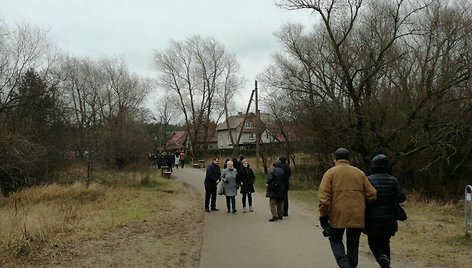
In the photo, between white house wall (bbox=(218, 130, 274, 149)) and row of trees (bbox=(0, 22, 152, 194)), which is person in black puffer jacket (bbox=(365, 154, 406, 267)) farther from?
white house wall (bbox=(218, 130, 274, 149))

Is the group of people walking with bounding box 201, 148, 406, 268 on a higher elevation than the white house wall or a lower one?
lower

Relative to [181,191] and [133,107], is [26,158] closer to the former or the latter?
[181,191]

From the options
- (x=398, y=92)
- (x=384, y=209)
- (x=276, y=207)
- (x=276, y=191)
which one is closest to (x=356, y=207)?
(x=384, y=209)

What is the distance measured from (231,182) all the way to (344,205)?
7.88 meters

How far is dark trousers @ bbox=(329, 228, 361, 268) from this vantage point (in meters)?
6.24

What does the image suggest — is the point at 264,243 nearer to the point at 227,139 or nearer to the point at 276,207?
the point at 276,207

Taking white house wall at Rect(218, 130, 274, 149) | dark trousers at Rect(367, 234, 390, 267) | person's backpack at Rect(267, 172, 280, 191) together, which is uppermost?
white house wall at Rect(218, 130, 274, 149)

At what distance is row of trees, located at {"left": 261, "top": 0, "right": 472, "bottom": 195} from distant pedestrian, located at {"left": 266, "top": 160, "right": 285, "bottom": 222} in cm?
1112

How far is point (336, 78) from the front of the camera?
24406mm

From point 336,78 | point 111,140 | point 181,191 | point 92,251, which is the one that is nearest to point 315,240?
point 92,251

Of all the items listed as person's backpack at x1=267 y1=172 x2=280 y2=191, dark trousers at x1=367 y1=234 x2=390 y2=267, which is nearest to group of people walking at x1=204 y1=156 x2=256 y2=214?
person's backpack at x1=267 y1=172 x2=280 y2=191

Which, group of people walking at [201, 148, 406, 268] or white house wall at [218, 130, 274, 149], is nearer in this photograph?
group of people walking at [201, 148, 406, 268]

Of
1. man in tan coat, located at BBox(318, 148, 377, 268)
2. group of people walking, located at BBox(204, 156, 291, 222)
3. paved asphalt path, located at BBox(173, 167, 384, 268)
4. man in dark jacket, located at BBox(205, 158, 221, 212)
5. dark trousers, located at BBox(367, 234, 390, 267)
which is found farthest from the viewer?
man in dark jacket, located at BBox(205, 158, 221, 212)

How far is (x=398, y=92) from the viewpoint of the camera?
22.6 meters
